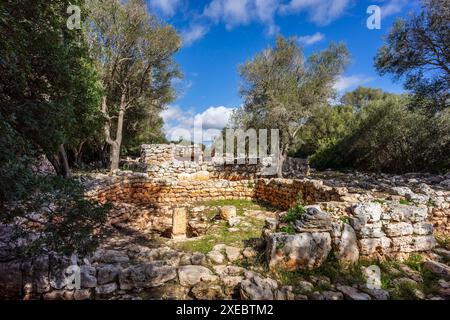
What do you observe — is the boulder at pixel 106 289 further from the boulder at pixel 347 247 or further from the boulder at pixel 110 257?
the boulder at pixel 347 247

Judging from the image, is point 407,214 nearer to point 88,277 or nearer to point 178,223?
point 178,223

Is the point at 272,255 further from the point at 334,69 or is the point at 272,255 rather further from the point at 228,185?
the point at 334,69

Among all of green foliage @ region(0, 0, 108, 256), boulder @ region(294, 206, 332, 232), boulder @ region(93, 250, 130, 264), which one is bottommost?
boulder @ region(93, 250, 130, 264)

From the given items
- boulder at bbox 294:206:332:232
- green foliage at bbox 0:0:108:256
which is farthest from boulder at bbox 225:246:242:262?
green foliage at bbox 0:0:108:256

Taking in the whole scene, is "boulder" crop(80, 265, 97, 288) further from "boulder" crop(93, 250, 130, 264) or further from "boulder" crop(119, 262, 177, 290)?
"boulder" crop(93, 250, 130, 264)

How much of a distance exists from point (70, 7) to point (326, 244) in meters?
7.31

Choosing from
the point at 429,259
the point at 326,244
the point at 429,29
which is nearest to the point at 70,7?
the point at 326,244

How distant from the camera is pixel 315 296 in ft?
12.2

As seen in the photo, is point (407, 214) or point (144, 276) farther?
point (407, 214)

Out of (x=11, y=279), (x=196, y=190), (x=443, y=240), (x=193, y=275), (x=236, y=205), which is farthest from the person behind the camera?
(x=196, y=190)

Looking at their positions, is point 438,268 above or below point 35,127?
below

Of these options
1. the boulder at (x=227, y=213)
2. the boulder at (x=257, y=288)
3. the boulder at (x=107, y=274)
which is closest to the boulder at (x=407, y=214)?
the boulder at (x=257, y=288)

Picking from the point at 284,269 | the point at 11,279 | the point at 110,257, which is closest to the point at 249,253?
the point at 284,269

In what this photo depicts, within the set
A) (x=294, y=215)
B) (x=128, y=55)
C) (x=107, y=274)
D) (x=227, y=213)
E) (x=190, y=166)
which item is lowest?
(x=107, y=274)
